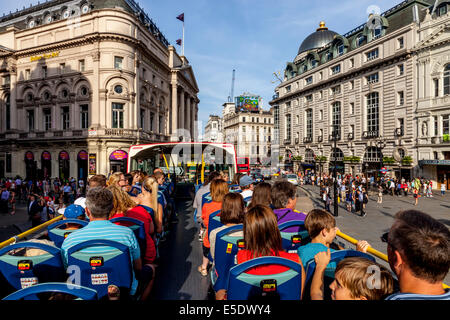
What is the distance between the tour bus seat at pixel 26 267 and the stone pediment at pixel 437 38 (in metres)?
39.7

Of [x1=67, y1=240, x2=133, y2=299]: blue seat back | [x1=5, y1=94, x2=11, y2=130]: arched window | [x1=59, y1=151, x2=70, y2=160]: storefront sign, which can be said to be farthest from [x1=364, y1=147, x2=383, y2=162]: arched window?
[x1=5, y1=94, x2=11, y2=130]: arched window

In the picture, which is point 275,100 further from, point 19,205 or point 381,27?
point 19,205

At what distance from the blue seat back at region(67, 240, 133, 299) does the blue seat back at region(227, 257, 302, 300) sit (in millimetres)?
1308

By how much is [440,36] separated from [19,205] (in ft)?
149

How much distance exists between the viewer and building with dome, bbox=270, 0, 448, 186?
32781 mm

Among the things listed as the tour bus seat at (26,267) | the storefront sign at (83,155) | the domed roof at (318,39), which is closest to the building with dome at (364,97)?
the domed roof at (318,39)

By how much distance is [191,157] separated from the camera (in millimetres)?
17578

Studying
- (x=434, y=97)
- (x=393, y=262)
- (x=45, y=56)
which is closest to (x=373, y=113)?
(x=434, y=97)

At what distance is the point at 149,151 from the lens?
57.6ft

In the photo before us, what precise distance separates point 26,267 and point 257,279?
7.92ft

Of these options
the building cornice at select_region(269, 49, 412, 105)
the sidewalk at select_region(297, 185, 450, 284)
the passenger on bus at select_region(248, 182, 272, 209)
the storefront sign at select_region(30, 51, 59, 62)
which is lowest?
the sidewalk at select_region(297, 185, 450, 284)

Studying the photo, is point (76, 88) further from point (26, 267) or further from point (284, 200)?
point (284, 200)

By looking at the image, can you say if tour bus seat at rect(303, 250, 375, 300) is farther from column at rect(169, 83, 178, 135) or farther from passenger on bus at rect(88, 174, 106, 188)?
column at rect(169, 83, 178, 135)

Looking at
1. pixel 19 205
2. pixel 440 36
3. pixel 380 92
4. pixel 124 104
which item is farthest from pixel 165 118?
pixel 440 36
